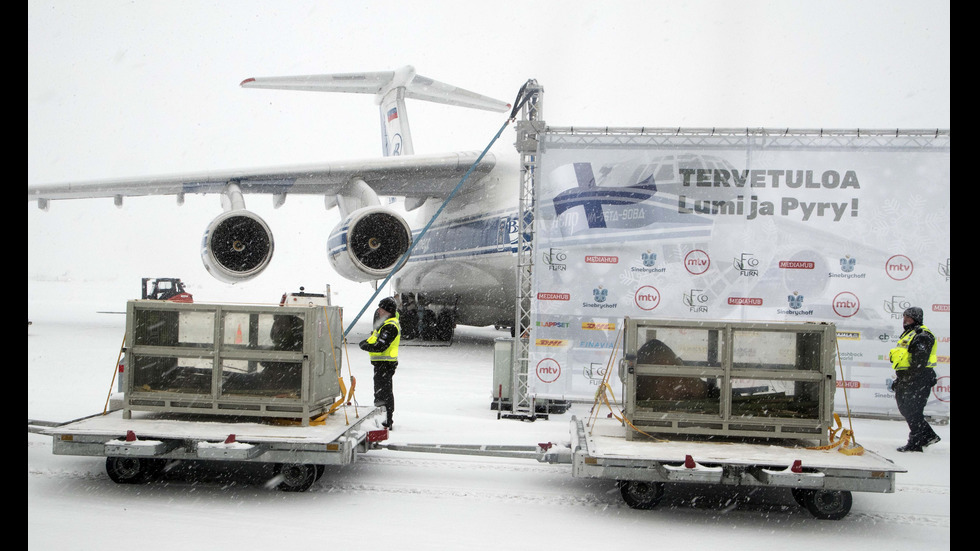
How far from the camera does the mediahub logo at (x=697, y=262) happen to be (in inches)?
341

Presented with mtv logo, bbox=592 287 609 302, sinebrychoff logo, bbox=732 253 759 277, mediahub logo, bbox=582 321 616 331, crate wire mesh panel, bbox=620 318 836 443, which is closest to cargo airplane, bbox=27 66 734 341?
mtv logo, bbox=592 287 609 302

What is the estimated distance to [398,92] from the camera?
2075 centimetres

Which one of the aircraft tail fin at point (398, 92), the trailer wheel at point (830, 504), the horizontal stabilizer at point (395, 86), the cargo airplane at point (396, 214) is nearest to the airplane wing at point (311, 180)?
the cargo airplane at point (396, 214)

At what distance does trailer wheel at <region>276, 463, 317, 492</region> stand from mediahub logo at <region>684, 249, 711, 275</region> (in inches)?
202

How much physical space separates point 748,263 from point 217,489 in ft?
20.7

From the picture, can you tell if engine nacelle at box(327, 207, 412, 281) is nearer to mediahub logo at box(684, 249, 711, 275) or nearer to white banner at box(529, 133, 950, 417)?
white banner at box(529, 133, 950, 417)

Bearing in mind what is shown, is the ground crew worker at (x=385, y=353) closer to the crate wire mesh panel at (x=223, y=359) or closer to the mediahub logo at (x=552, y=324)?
the crate wire mesh panel at (x=223, y=359)

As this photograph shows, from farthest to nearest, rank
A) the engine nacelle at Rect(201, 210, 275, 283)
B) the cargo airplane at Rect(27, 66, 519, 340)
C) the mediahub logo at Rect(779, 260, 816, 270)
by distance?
the cargo airplane at Rect(27, 66, 519, 340), the engine nacelle at Rect(201, 210, 275, 283), the mediahub logo at Rect(779, 260, 816, 270)

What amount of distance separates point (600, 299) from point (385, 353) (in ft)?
9.01

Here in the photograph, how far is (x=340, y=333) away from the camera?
687 cm

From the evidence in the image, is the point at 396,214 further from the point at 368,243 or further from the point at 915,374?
the point at 915,374

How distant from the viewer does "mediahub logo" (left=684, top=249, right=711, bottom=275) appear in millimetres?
8672

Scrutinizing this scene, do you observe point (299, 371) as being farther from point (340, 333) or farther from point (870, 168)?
point (870, 168)

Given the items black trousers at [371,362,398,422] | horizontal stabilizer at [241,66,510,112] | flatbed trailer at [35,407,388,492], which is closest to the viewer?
flatbed trailer at [35,407,388,492]
